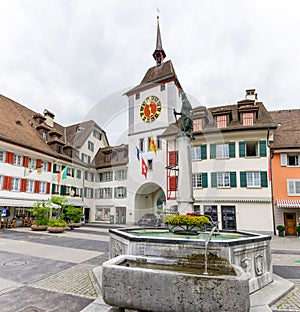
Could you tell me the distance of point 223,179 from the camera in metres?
24.5

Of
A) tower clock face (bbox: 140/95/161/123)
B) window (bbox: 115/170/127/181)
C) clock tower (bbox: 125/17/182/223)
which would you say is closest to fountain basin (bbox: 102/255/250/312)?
clock tower (bbox: 125/17/182/223)

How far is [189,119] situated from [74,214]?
18491 millimetres

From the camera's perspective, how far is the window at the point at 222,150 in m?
24.8

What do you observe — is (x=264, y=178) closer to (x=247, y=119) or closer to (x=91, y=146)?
(x=247, y=119)

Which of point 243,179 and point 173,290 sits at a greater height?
point 243,179

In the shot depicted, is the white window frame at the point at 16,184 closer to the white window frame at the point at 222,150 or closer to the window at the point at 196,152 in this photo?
the window at the point at 196,152

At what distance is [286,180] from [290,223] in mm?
3687

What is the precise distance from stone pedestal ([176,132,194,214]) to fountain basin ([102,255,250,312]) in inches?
288

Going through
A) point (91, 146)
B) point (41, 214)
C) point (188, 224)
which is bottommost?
point (41, 214)

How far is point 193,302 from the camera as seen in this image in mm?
3818

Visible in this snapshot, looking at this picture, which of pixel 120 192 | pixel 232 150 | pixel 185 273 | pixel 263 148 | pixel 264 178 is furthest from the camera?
pixel 120 192

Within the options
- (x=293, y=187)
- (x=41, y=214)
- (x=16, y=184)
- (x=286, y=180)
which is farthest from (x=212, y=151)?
(x=16, y=184)

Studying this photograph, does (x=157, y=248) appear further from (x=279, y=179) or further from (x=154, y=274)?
(x=279, y=179)

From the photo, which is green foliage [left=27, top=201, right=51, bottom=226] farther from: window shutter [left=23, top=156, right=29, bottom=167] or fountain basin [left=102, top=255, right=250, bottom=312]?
fountain basin [left=102, top=255, right=250, bottom=312]
